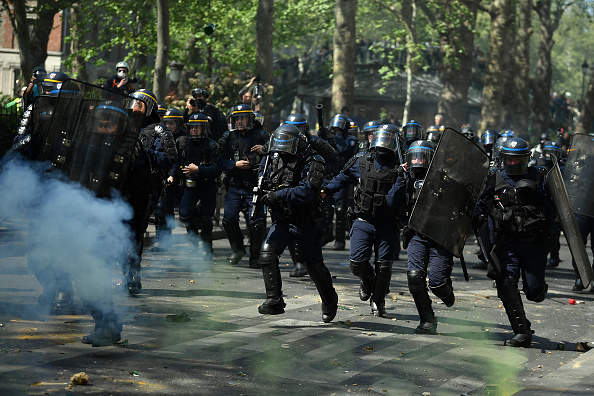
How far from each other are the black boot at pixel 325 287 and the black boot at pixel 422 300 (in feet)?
2.24

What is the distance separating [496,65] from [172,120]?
18.1 m

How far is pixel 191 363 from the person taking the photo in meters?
6.04

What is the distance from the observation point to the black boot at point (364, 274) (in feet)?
27.1

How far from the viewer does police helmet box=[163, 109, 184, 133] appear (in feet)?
37.1

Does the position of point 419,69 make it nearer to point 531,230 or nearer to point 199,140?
point 199,140

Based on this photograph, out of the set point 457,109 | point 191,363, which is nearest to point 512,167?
point 191,363

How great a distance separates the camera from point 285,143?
25.0ft

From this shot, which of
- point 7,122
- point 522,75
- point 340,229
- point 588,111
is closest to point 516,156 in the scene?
point 340,229

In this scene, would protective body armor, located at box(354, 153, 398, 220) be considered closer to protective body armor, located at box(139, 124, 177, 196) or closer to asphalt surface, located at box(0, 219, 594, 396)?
asphalt surface, located at box(0, 219, 594, 396)

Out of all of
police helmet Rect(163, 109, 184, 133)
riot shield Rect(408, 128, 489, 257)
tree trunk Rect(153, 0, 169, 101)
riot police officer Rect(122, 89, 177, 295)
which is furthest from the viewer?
tree trunk Rect(153, 0, 169, 101)

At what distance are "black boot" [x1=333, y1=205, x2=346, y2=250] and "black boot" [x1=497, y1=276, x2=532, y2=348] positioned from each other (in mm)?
6268

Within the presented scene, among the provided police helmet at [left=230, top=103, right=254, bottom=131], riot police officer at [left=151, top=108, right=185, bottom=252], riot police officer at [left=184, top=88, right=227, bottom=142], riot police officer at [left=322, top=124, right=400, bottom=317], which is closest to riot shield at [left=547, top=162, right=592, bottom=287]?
riot police officer at [left=322, top=124, right=400, bottom=317]

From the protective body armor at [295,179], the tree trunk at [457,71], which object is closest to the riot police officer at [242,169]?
the protective body armor at [295,179]

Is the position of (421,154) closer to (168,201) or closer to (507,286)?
(507,286)
